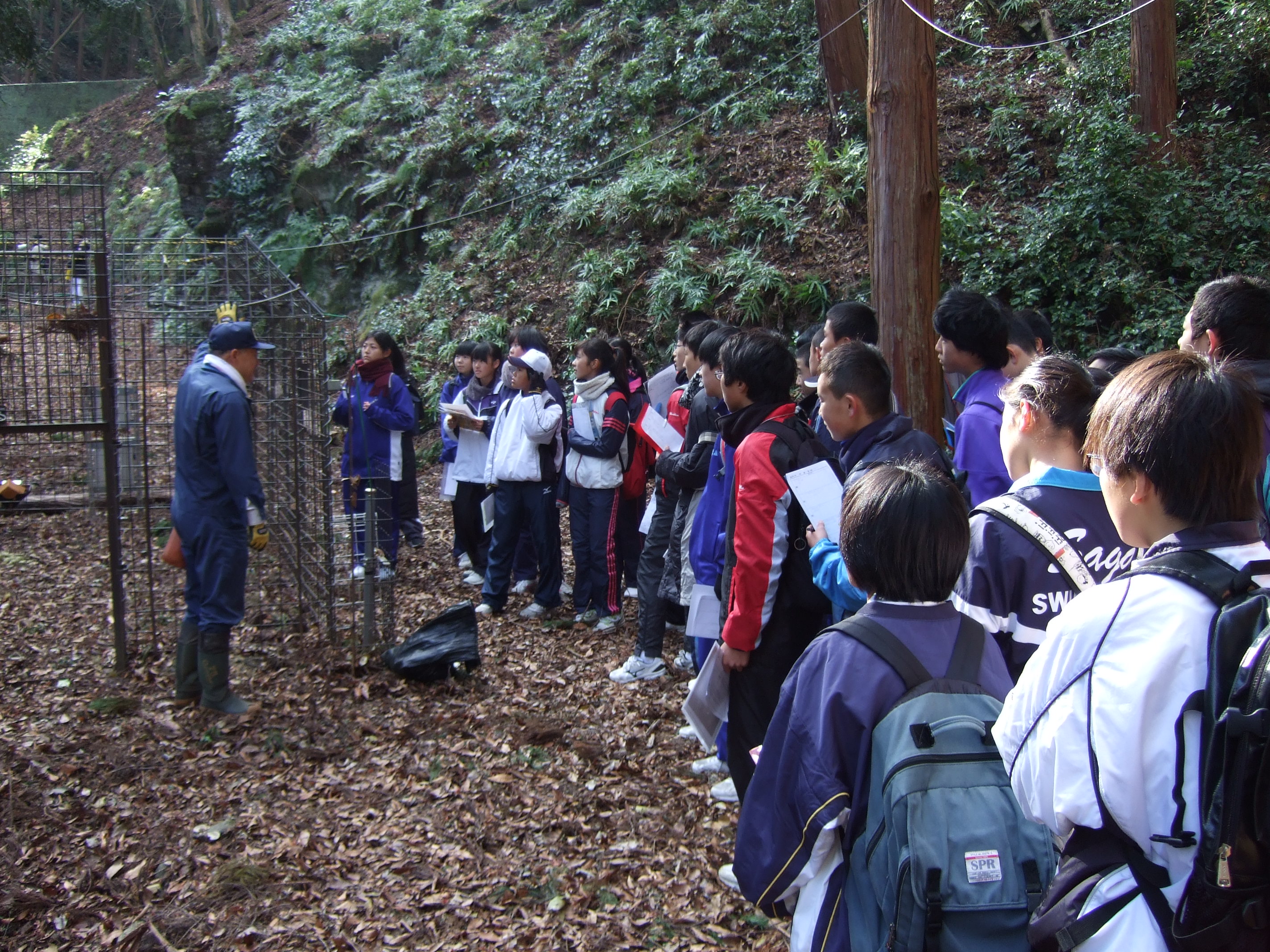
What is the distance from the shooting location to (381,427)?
308 inches

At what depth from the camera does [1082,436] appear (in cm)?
260

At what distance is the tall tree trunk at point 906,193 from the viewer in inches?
266

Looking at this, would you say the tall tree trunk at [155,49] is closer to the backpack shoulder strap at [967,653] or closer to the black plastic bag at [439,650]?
the black plastic bag at [439,650]

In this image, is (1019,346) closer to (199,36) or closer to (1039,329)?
(1039,329)

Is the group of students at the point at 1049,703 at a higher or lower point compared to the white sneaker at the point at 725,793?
higher

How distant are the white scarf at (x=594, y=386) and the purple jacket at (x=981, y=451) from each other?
123 inches

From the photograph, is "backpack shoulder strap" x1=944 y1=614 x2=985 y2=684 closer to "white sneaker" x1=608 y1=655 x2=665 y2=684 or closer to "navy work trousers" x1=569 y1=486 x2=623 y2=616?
"white sneaker" x1=608 y1=655 x2=665 y2=684

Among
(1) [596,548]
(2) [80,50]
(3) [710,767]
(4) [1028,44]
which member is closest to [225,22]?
(2) [80,50]

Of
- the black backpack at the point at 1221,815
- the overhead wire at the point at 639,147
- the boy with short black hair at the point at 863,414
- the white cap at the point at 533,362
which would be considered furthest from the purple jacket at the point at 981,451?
the overhead wire at the point at 639,147

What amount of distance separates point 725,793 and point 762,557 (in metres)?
1.63

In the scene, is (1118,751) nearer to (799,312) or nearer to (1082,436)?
(1082,436)

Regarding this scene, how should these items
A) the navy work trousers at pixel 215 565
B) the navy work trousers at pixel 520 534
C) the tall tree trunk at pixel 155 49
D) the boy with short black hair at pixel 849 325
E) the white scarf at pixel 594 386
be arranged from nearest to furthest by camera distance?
the boy with short black hair at pixel 849 325, the navy work trousers at pixel 215 565, the white scarf at pixel 594 386, the navy work trousers at pixel 520 534, the tall tree trunk at pixel 155 49

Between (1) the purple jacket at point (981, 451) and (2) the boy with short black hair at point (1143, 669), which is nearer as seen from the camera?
(2) the boy with short black hair at point (1143, 669)

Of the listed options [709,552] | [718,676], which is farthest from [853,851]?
[709,552]
